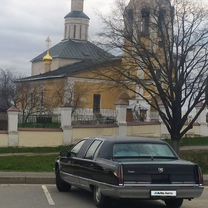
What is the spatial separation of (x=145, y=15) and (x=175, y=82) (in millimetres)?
5093

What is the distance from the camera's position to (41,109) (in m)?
61.2

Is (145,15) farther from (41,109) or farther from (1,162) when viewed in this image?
(41,109)

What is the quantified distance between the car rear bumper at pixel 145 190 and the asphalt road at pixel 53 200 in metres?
1.23

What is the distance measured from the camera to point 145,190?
447 inches

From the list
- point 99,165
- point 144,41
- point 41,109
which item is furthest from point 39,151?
point 41,109

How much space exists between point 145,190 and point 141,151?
4.50 feet

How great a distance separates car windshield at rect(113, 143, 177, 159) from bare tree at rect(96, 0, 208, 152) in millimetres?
17407

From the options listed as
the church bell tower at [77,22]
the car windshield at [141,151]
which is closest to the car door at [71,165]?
the car windshield at [141,151]

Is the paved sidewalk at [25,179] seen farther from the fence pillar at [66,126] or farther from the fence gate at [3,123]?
the fence gate at [3,123]

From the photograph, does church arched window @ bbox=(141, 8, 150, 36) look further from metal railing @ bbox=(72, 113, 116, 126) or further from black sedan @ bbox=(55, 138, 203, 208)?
black sedan @ bbox=(55, 138, 203, 208)

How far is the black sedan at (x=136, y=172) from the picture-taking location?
11375mm

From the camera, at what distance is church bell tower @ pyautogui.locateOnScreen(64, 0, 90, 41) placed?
3489 inches

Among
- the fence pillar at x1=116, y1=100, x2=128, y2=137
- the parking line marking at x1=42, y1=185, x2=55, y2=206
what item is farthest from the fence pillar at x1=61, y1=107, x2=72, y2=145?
the parking line marking at x1=42, y1=185, x2=55, y2=206

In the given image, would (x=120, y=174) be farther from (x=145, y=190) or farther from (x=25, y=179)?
(x=25, y=179)
